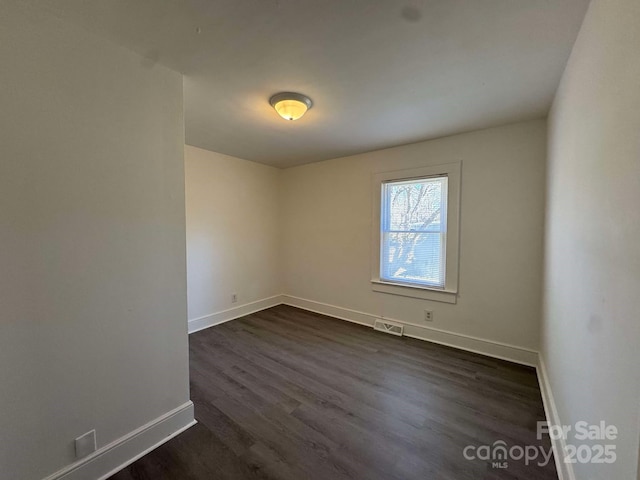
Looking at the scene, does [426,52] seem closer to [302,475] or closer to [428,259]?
[428,259]

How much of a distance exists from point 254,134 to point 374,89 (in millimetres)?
1513

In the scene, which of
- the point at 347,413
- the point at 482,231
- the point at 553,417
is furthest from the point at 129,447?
the point at 482,231

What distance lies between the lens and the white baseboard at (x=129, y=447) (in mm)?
1399

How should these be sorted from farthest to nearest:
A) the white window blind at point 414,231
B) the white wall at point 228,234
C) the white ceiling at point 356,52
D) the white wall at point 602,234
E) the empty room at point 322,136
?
the white wall at point 228,234, the white window blind at point 414,231, the white ceiling at point 356,52, the empty room at point 322,136, the white wall at point 602,234

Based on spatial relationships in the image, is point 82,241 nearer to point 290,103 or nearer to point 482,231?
point 290,103

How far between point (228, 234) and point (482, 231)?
3306 mm

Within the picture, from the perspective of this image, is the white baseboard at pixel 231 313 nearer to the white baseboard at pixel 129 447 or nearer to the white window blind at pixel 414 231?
the white baseboard at pixel 129 447

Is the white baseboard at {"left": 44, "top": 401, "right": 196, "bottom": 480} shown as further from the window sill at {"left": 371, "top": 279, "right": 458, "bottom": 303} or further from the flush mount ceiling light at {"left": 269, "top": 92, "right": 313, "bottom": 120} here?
the window sill at {"left": 371, "top": 279, "right": 458, "bottom": 303}

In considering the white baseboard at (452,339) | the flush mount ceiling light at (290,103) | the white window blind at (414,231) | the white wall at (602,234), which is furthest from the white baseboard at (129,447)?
the white window blind at (414,231)

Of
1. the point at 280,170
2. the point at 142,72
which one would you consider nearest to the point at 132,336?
the point at 142,72

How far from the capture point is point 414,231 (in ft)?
11.0

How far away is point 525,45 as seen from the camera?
1525mm

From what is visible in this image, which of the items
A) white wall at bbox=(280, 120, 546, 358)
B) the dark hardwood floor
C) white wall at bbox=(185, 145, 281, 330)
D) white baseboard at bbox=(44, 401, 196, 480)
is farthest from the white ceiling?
the dark hardwood floor

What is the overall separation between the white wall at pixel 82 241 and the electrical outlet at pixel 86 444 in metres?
0.03
